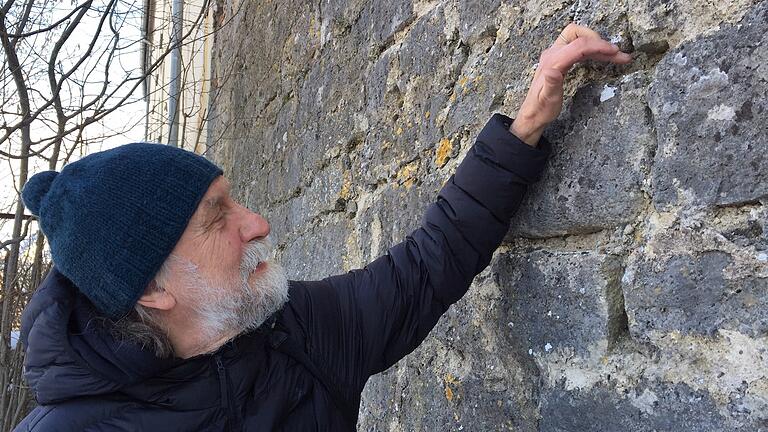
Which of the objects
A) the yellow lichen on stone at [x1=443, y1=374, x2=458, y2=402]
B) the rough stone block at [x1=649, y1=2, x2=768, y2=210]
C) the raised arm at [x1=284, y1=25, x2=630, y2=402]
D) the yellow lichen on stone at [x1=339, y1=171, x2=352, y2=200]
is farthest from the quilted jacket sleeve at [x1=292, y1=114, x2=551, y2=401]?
the yellow lichen on stone at [x1=339, y1=171, x2=352, y2=200]

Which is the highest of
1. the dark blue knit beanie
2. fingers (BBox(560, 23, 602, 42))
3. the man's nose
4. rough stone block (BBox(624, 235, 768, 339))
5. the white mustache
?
the dark blue knit beanie

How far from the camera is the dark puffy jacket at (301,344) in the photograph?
1.23 metres

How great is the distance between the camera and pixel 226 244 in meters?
1.42

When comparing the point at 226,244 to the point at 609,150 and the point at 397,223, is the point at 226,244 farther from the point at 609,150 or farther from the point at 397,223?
the point at 609,150

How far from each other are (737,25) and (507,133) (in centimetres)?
44

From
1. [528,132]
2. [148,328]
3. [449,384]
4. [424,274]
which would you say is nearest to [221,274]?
[148,328]

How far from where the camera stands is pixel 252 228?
4.80 ft

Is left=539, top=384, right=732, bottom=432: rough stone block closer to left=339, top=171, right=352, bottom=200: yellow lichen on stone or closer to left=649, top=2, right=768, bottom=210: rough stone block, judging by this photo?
left=649, top=2, right=768, bottom=210: rough stone block

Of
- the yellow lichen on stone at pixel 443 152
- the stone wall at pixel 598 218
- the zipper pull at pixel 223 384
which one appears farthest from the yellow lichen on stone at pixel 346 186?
the zipper pull at pixel 223 384

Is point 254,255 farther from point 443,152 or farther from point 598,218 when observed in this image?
point 598,218

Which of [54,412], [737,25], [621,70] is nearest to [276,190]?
[54,412]

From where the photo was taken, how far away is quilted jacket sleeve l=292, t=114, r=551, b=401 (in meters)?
1.28

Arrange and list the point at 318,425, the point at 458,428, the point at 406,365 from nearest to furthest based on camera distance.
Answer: the point at 318,425, the point at 458,428, the point at 406,365

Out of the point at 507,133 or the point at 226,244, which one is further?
the point at 226,244
